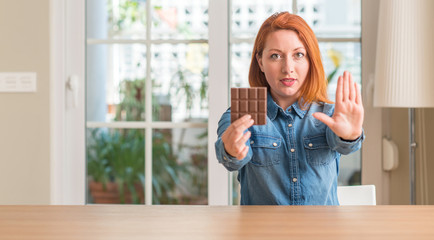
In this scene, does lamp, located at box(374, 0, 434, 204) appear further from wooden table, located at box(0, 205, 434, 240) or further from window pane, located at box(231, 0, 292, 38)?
wooden table, located at box(0, 205, 434, 240)

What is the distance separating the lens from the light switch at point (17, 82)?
272 centimetres

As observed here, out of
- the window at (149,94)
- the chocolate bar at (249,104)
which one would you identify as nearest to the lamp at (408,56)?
the window at (149,94)

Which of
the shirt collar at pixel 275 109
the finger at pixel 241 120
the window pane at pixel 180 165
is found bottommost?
the window pane at pixel 180 165

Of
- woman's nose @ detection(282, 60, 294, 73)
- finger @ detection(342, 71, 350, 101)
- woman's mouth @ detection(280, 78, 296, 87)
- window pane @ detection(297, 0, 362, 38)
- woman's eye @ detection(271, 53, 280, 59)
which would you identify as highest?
window pane @ detection(297, 0, 362, 38)

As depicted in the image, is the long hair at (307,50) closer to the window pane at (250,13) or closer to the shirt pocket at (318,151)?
A: the shirt pocket at (318,151)

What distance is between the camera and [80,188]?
2.83 metres

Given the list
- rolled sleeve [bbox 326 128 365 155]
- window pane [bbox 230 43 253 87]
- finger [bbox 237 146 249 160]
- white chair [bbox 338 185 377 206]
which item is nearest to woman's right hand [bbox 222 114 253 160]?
finger [bbox 237 146 249 160]

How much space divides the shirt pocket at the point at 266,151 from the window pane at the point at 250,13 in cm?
130

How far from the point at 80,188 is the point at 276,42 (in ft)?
5.50

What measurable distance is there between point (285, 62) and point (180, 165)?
150 cm

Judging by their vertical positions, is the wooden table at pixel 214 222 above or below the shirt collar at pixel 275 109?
below

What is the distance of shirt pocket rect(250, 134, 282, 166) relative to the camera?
1.56 metres

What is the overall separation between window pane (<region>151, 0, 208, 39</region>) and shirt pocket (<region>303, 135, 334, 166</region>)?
140cm

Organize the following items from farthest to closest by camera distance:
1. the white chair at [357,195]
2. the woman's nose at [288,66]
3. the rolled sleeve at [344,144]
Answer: the white chair at [357,195], the woman's nose at [288,66], the rolled sleeve at [344,144]
